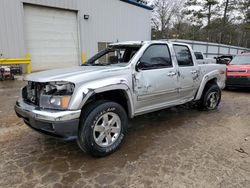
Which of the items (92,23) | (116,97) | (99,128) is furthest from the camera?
(92,23)

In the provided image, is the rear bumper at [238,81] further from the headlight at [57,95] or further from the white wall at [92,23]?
the white wall at [92,23]

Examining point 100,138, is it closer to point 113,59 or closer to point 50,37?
point 113,59

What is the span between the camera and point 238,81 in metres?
8.10

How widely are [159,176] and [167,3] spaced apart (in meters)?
33.6

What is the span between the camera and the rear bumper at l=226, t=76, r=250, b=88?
25.9ft

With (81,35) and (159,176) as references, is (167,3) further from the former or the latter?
(159,176)

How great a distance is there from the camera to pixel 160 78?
12.2 ft

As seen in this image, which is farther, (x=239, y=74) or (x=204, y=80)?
(x=239, y=74)

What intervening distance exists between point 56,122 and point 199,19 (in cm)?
3419

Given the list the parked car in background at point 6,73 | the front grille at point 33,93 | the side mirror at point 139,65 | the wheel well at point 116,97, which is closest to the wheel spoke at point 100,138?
the wheel well at point 116,97

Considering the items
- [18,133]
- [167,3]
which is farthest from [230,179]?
[167,3]

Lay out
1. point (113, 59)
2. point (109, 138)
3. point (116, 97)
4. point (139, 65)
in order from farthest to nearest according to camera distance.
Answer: point (113, 59), point (139, 65), point (116, 97), point (109, 138)

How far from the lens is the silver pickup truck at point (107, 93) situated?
2.66 m

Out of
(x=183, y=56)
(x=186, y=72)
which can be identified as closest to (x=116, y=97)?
(x=186, y=72)
